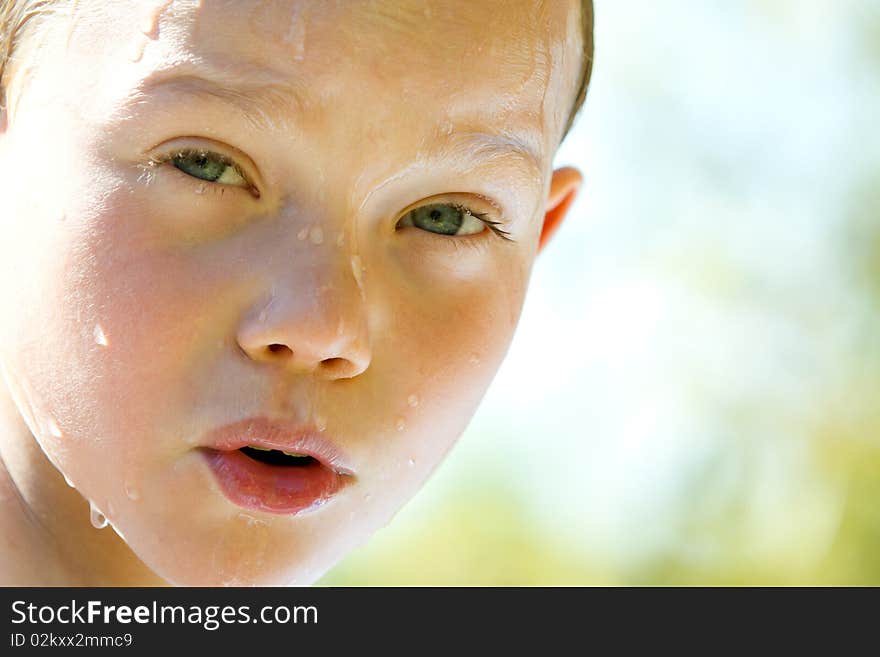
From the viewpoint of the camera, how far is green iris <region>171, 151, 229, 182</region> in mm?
1017

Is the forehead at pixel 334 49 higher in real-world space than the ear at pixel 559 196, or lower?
lower

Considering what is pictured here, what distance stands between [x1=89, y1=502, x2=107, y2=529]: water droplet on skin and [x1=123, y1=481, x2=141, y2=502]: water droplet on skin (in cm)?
6

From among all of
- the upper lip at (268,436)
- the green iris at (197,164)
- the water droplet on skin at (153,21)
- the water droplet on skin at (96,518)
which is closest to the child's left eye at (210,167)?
the green iris at (197,164)

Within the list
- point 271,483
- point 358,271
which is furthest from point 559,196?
point 271,483

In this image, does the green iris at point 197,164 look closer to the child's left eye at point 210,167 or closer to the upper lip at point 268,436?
the child's left eye at point 210,167

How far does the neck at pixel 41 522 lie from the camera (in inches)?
44.7

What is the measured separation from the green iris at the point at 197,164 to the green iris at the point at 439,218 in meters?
0.21

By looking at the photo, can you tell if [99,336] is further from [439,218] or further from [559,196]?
[559,196]

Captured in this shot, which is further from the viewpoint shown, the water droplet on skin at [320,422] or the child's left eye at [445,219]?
the child's left eye at [445,219]

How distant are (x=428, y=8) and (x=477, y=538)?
17.1 ft

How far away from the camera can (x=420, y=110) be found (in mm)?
1022

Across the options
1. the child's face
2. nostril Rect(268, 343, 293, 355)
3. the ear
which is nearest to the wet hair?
the child's face

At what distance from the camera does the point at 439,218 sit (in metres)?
1.15
